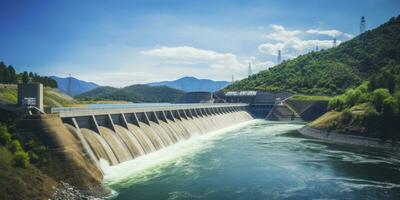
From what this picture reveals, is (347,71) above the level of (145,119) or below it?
above

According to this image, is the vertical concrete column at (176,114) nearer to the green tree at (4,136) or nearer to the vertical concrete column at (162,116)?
the vertical concrete column at (162,116)

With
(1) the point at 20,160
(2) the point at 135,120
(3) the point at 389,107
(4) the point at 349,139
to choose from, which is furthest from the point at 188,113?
(1) the point at 20,160

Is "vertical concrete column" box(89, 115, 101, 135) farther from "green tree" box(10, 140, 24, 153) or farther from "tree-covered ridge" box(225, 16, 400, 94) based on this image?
"tree-covered ridge" box(225, 16, 400, 94)

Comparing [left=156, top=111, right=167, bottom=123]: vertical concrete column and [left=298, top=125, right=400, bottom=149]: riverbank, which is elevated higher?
[left=156, top=111, right=167, bottom=123]: vertical concrete column

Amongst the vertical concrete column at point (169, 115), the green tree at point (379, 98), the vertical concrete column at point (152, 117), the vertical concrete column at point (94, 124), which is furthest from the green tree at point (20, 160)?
the green tree at point (379, 98)

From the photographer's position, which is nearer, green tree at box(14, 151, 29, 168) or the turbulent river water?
green tree at box(14, 151, 29, 168)

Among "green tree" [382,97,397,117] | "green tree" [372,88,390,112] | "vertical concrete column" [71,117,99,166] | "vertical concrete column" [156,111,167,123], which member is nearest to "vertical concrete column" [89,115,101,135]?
"vertical concrete column" [71,117,99,166]

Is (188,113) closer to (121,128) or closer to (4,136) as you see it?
(121,128)
